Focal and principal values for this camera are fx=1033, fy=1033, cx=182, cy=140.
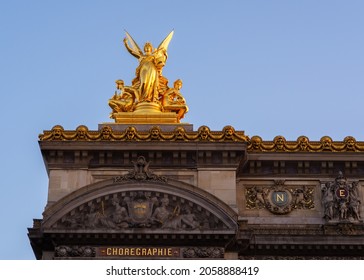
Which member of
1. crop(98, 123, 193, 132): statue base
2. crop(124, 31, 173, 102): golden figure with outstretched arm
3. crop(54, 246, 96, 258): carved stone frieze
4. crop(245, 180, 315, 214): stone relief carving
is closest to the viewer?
crop(54, 246, 96, 258): carved stone frieze

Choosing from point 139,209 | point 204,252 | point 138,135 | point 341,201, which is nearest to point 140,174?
point 139,209

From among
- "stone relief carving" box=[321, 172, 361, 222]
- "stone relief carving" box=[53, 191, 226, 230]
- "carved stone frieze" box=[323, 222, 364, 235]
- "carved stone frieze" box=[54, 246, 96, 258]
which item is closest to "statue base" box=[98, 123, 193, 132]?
"stone relief carving" box=[53, 191, 226, 230]

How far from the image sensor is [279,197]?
41375mm

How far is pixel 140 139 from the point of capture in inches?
1609

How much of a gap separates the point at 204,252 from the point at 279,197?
450cm

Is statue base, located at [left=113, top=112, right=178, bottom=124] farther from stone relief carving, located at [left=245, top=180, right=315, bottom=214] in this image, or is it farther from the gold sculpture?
stone relief carving, located at [left=245, top=180, right=315, bottom=214]

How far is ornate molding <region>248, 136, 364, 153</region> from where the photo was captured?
136 feet

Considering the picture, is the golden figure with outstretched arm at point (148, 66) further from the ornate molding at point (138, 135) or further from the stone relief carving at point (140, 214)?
the stone relief carving at point (140, 214)

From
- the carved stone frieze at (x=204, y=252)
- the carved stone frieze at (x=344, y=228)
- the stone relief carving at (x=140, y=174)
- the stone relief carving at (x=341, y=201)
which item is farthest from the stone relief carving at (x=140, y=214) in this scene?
the stone relief carving at (x=341, y=201)

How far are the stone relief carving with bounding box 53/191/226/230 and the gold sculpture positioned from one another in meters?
4.76

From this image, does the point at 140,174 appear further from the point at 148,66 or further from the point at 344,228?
the point at 344,228

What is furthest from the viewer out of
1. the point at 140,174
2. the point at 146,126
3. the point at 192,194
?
the point at 146,126

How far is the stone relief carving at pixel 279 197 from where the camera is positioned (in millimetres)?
41062

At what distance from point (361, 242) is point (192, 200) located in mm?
6675
